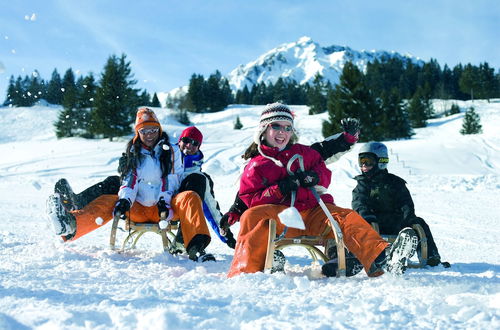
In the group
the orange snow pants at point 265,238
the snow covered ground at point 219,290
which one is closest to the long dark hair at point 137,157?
the snow covered ground at point 219,290

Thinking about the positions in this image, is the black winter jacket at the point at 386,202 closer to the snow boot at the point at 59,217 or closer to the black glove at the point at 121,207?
the black glove at the point at 121,207

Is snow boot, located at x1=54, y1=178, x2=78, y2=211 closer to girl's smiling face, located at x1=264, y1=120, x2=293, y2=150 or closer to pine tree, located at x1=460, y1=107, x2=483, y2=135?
girl's smiling face, located at x1=264, y1=120, x2=293, y2=150

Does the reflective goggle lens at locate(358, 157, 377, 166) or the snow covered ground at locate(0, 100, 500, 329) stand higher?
the reflective goggle lens at locate(358, 157, 377, 166)

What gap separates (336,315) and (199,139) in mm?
3517

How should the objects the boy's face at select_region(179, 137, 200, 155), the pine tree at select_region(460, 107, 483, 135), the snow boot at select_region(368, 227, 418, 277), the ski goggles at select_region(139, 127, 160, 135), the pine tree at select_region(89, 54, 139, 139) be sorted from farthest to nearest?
the pine tree at select_region(460, 107, 483, 135) → the pine tree at select_region(89, 54, 139, 139) → the boy's face at select_region(179, 137, 200, 155) → the ski goggles at select_region(139, 127, 160, 135) → the snow boot at select_region(368, 227, 418, 277)

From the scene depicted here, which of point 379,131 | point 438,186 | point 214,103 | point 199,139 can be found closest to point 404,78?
point 214,103

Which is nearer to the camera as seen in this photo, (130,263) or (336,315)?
(336,315)

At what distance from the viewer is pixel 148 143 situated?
13.3 feet

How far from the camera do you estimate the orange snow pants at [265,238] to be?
267cm

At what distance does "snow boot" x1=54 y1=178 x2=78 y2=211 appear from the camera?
3.50 meters

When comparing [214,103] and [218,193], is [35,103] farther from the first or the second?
[218,193]

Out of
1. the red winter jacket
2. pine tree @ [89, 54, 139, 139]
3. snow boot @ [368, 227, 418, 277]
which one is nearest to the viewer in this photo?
snow boot @ [368, 227, 418, 277]

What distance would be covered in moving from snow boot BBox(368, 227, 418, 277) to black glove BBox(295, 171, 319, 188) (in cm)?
68

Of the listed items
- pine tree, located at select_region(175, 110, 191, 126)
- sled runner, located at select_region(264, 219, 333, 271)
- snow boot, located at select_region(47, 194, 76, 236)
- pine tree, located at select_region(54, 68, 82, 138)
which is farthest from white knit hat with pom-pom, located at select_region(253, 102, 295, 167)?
pine tree, located at select_region(175, 110, 191, 126)
